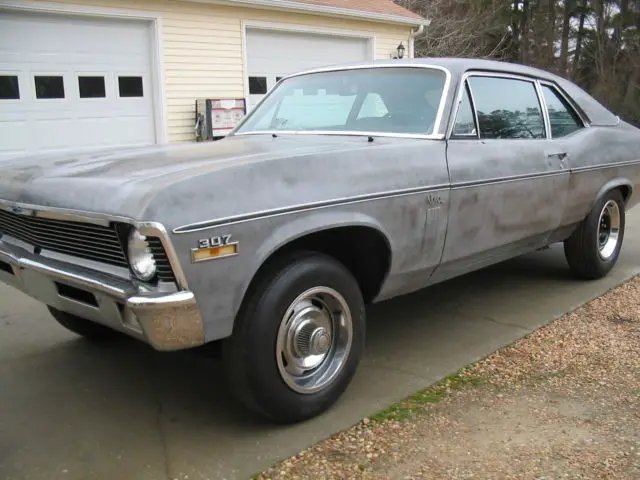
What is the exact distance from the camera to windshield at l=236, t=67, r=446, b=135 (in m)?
3.81

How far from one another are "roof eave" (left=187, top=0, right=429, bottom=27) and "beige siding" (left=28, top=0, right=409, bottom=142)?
0.57 feet

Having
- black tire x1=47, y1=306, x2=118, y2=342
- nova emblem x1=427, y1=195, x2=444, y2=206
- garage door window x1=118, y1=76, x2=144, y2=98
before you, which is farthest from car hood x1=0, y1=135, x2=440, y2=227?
garage door window x1=118, y1=76, x2=144, y2=98

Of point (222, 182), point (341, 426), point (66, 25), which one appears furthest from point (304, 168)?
point (66, 25)

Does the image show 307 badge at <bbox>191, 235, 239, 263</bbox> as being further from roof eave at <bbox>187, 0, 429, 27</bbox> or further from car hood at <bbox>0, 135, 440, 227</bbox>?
roof eave at <bbox>187, 0, 429, 27</bbox>

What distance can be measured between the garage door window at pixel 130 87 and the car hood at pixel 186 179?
22.9 feet

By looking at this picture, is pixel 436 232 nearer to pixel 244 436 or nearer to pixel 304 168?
pixel 304 168

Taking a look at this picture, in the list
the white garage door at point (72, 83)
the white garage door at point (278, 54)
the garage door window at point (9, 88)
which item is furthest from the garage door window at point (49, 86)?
the white garage door at point (278, 54)

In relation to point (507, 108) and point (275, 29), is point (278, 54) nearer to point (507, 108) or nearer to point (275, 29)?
point (275, 29)

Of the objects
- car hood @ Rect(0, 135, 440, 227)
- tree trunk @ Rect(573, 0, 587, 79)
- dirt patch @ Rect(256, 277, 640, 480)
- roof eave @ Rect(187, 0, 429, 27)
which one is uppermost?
tree trunk @ Rect(573, 0, 587, 79)

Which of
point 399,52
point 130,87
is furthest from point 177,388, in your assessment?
point 399,52

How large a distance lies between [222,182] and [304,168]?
1.43 ft

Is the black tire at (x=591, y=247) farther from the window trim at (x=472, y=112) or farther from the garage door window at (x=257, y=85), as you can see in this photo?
the garage door window at (x=257, y=85)

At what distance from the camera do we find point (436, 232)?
3.44 metres

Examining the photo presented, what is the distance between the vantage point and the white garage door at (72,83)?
8.91 metres
